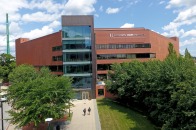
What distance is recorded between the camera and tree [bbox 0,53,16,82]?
10231cm

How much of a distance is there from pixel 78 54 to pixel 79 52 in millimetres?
515

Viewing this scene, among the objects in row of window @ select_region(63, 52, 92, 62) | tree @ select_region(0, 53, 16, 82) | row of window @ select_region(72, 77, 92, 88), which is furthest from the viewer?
tree @ select_region(0, 53, 16, 82)

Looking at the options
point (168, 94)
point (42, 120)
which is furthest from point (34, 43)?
point (168, 94)

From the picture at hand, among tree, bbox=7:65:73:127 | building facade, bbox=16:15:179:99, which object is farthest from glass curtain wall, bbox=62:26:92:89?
tree, bbox=7:65:73:127

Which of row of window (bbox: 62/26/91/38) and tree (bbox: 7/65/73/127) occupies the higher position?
row of window (bbox: 62/26/91/38)

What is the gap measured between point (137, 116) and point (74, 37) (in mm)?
24925

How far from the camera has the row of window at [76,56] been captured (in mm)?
59562

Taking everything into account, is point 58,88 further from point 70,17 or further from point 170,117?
point 70,17

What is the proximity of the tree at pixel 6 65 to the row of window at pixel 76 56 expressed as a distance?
50884 mm

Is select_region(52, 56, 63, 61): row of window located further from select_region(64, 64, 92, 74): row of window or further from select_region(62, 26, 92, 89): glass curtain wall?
select_region(64, 64, 92, 74): row of window

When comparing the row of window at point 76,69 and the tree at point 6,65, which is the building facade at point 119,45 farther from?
the tree at point 6,65

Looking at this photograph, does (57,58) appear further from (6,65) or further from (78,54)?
(6,65)

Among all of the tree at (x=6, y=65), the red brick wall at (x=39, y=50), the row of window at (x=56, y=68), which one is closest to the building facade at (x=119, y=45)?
the red brick wall at (x=39, y=50)

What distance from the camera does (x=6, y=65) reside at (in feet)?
350
